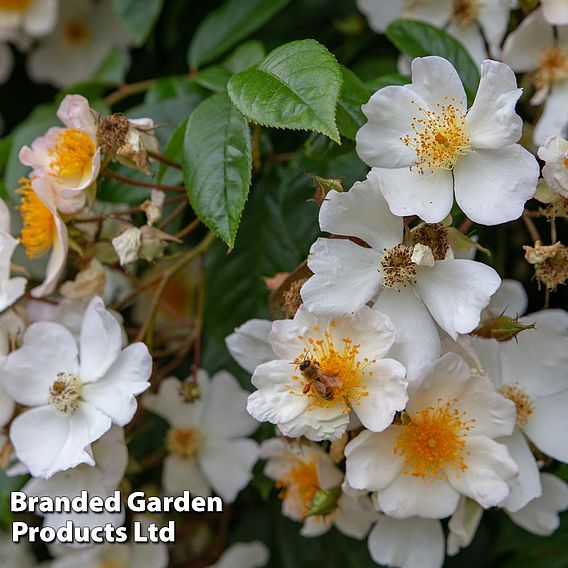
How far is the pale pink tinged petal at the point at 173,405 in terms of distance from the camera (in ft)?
3.50

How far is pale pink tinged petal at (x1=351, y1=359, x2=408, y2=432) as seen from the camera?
744mm

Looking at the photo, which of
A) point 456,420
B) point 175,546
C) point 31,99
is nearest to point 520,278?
point 456,420

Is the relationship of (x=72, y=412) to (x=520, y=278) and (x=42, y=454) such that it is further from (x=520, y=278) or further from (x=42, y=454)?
(x=520, y=278)

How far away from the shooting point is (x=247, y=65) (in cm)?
103

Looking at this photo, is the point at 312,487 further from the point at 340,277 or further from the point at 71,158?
the point at 71,158

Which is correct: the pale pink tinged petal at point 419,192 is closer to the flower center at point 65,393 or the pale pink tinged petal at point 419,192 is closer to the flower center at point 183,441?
the flower center at point 65,393

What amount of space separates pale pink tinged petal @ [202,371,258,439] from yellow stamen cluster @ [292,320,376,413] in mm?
321

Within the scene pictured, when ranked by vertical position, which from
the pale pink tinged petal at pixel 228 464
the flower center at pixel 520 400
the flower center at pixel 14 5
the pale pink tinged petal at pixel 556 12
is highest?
the pale pink tinged petal at pixel 556 12

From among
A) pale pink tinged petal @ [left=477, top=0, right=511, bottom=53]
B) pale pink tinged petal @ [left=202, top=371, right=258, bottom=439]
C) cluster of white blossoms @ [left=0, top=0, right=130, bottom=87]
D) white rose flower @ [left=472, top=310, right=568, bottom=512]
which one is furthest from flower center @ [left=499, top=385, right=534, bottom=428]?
cluster of white blossoms @ [left=0, top=0, right=130, bottom=87]

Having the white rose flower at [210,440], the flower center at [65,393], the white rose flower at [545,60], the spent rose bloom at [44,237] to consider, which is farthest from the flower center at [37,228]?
the white rose flower at [545,60]

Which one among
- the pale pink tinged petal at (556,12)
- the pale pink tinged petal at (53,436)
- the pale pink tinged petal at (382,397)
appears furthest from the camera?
the pale pink tinged petal at (556,12)

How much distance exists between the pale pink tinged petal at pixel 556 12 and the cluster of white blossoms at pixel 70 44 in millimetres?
730

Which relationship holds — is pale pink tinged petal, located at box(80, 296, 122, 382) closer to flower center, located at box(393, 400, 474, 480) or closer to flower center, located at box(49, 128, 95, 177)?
flower center, located at box(49, 128, 95, 177)

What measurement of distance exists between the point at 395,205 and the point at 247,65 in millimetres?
370
